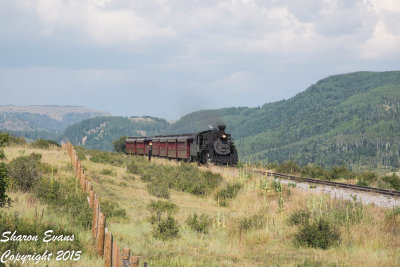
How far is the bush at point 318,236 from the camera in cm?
1318

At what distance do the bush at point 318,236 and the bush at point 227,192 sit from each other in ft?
32.2

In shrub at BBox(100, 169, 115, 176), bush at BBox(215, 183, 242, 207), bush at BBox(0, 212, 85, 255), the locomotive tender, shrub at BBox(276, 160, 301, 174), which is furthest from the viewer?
shrub at BBox(276, 160, 301, 174)

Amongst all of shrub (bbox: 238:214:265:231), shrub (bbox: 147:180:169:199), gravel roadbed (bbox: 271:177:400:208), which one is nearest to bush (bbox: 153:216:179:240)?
shrub (bbox: 238:214:265:231)

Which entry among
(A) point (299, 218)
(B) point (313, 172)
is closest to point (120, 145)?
(B) point (313, 172)

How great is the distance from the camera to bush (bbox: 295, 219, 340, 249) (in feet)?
43.2

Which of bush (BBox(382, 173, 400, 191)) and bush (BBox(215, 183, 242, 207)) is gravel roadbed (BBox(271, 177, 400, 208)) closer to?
bush (BBox(215, 183, 242, 207))

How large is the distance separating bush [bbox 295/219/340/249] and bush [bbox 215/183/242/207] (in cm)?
983

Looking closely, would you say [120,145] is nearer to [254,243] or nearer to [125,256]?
[254,243]

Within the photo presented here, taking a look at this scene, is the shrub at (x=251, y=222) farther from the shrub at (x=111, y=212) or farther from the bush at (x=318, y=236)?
the shrub at (x=111, y=212)

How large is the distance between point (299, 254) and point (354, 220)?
447cm

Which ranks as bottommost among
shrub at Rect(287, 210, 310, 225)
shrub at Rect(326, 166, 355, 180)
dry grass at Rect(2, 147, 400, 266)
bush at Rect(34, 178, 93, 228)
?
dry grass at Rect(2, 147, 400, 266)

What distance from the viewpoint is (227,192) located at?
2447 cm

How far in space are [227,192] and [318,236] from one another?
449 inches

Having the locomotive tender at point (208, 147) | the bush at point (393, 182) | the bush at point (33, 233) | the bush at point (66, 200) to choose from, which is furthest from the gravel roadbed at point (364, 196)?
the locomotive tender at point (208, 147)
